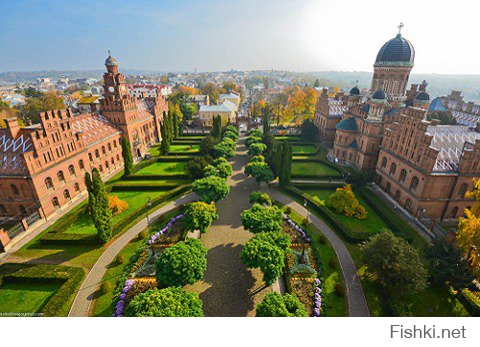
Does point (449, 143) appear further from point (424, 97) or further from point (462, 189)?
point (424, 97)

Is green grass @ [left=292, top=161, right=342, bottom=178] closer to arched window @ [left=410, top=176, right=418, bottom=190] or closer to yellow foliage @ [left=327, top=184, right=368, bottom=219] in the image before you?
yellow foliage @ [left=327, top=184, right=368, bottom=219]

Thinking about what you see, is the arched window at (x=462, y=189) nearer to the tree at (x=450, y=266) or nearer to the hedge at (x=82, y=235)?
the tree at (x=450, y=266)

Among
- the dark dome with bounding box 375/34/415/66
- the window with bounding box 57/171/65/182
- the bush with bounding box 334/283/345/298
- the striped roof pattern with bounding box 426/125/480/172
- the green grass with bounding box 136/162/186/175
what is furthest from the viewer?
the dark dome with bounding box 375/34/415/66

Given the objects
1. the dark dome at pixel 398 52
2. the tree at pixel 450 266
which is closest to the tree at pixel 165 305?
the tree at pixel 450 266

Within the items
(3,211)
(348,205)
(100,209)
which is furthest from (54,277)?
(348,205)

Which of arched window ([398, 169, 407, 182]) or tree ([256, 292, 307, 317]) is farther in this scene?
arched window ([398, 169, 407, 182])

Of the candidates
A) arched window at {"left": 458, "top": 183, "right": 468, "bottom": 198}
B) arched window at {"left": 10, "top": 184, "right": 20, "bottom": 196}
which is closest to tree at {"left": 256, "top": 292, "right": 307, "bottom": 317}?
arched window at {"left": 458, "top": 183, "right": 468, "bottom": 198}
